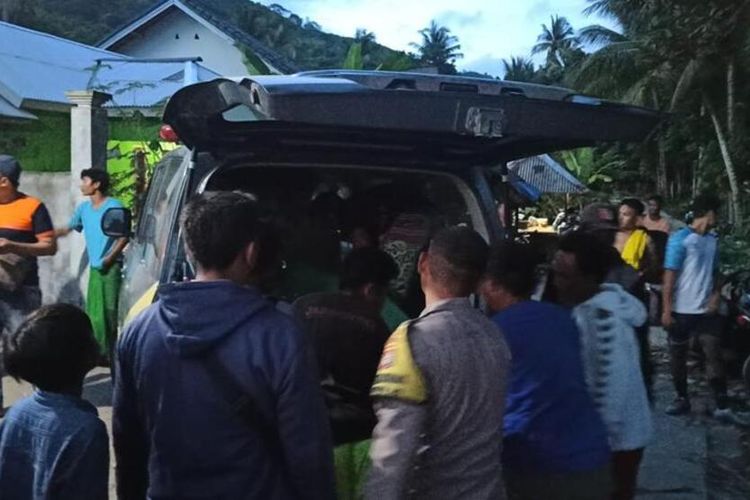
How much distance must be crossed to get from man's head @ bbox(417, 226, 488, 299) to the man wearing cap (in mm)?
4487

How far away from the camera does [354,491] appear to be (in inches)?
134

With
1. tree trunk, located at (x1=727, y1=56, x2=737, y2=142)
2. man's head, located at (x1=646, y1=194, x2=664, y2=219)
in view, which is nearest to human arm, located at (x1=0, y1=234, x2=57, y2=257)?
man's head, located at (x1=646, y1=194, x2=664, y2=219)

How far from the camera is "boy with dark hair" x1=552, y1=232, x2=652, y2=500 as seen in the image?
163 inches

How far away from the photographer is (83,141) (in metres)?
10.8

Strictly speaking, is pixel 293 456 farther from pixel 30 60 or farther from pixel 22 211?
pixel 30 60

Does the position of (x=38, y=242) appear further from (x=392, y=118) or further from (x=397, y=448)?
(x=397, y=448)

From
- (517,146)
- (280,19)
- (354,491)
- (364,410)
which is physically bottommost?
(354,491)

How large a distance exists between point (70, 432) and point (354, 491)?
0.92 m

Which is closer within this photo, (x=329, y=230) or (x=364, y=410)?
(x=364, y=410)

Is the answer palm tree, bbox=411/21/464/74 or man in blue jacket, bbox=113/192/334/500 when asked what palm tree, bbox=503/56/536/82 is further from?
man in blue jacket, bbox=113/192/334/500

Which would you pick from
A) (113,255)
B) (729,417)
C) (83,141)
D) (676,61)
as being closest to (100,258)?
(113,255)

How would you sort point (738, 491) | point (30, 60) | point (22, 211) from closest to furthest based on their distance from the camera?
point (738, 491) < point (22, 211) < point (30, 60)

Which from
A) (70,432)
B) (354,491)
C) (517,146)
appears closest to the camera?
(70,432)

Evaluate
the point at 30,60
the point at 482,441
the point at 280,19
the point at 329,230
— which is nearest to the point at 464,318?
the point at 482,441
